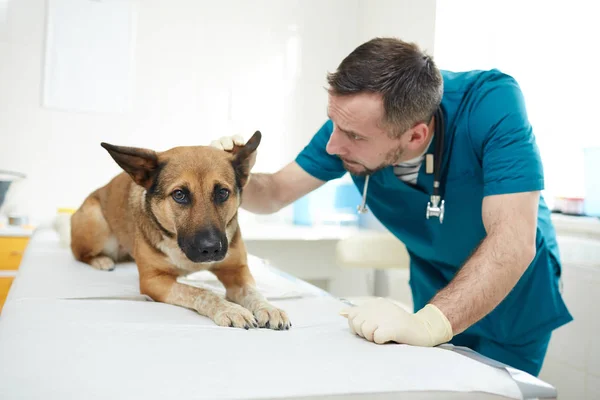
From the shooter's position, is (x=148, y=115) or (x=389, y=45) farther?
(x=148, y=115)

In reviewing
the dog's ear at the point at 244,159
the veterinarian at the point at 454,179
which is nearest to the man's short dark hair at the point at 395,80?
the veterinarian at the point at 454,179

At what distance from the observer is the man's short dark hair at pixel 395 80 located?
4.78ft

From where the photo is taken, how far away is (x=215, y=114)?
403 centimetres

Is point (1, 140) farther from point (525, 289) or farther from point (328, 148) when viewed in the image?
point (525, 289)

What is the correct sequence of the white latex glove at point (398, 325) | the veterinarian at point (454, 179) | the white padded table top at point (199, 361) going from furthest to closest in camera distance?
the veterinarian at point (454, 179) → the white latex glove at point (398, 325) → the white padded table top at point (199, 361)

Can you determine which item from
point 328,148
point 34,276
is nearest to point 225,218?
point 328,148

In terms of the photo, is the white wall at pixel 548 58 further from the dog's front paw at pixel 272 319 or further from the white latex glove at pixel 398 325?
the dog's front paw at pixel 272 319

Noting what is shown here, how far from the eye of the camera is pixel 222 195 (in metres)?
1.49

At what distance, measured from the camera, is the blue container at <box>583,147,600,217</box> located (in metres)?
2.40

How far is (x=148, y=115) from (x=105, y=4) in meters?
0.81

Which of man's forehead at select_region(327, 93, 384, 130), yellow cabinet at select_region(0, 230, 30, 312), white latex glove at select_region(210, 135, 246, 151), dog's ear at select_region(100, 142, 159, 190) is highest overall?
man's forehead at select_region(327, 93, 384, 130)

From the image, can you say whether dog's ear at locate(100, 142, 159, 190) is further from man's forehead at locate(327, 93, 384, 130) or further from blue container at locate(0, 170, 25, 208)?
blue container at locate(0, 170, 25, 208)

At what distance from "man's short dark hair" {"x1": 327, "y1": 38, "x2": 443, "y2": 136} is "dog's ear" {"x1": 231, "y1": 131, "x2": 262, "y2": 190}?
27 cm

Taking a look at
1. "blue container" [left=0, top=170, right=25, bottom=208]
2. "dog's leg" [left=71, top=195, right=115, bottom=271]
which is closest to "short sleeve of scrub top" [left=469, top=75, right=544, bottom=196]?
"dog's leg" [left=71, top=195, right=115, bottom=271]
